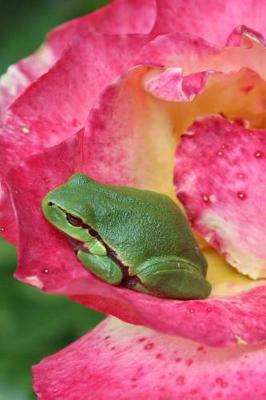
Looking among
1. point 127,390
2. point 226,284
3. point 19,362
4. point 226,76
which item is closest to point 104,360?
point 127,390

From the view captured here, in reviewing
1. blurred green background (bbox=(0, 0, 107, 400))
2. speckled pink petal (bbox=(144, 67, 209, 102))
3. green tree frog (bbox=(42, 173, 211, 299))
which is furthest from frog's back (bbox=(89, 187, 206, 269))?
blurred green background (bbox=(0, 0, 107, 400))

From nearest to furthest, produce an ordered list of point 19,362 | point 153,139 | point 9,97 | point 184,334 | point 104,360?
point 184,334
point 104,360
point 153,139
point 9,97
point 19,362

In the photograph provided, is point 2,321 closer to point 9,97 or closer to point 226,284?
point 9,97

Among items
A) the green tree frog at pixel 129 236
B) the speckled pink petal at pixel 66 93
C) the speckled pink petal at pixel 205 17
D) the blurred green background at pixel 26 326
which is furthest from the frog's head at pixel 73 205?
the blurred green background at pixel 26 326

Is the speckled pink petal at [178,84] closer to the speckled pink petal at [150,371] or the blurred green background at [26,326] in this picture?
the speckled pink petal at [150,371]

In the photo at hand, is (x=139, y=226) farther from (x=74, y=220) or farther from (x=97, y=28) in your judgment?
(x=97, y=28)

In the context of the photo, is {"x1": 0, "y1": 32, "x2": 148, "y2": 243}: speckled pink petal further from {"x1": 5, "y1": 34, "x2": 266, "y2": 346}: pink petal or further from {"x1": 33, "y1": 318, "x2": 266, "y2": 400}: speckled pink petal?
{"x1": 33, "y1": 318, "x2": 266, "y2": 400}: speckled pink petal
